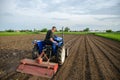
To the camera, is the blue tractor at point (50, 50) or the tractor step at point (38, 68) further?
the blue tractor at point (50, 50)

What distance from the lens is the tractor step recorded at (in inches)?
201

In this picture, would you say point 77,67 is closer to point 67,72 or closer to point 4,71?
point 67,72

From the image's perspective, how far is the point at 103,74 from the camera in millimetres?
5883

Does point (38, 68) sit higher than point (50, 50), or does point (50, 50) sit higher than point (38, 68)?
point (50, 50)

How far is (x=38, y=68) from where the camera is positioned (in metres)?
5.29

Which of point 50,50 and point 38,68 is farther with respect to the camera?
point 50,50

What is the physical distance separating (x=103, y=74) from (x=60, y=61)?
5.96ft

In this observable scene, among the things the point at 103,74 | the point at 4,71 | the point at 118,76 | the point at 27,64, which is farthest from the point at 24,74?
the point at 118,76

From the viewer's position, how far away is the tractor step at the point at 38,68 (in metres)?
5.11

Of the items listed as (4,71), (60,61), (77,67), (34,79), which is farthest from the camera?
(77,67)

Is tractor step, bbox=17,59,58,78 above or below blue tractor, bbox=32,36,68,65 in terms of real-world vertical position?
below

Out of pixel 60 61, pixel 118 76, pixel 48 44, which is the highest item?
pixel 48 44

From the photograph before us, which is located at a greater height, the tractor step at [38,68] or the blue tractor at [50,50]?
the blue tractor at [50,50]

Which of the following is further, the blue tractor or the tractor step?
the blue tractor
